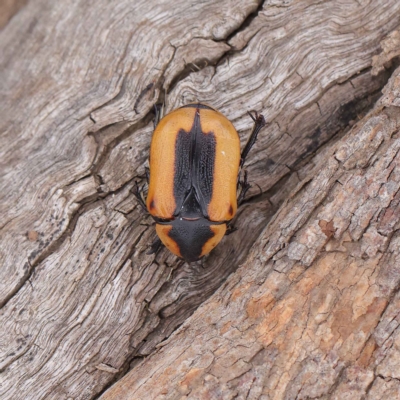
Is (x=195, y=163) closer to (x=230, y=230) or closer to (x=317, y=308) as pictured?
(x=230, y=230)

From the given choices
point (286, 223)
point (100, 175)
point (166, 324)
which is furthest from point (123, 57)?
point (166, 324)

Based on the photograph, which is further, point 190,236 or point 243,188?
point 243,188

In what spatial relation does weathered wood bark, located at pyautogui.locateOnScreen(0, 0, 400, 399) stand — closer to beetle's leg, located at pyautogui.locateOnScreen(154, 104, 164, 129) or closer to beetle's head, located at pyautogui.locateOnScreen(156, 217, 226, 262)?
beetle's leg, located at pyautogui.locateOnScreen(154, 104, 164, 129)

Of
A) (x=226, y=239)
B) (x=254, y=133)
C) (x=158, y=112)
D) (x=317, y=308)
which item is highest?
(x=158, y=112)

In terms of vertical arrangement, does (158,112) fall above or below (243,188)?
above

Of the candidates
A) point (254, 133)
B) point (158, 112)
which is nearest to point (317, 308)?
point (254, 133)

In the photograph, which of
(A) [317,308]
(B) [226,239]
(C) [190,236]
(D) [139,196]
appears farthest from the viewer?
(B) [226,239]

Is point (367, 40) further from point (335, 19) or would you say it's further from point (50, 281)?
point (50, 281)
